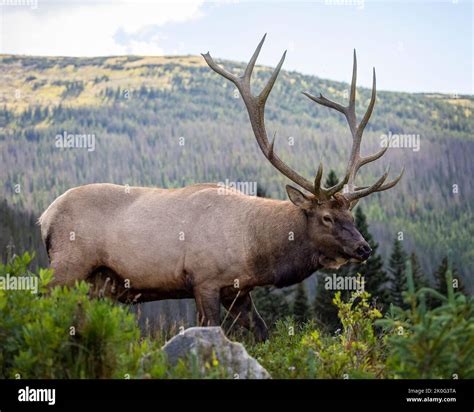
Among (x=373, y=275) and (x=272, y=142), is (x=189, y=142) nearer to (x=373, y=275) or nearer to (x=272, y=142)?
(x=373, y=275)

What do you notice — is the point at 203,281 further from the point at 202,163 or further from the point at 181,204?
the point at 202,163

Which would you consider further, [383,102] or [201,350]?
[383,102]

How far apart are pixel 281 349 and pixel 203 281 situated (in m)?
1.64

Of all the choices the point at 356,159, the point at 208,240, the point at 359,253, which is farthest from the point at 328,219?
the point at 208,240

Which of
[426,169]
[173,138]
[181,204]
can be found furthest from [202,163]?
[181,204]

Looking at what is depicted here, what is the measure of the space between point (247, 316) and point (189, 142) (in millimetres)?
37570

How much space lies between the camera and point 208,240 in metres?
9.70

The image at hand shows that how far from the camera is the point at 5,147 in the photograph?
129 feet

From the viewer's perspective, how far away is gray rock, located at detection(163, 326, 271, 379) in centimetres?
634

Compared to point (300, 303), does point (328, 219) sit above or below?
above

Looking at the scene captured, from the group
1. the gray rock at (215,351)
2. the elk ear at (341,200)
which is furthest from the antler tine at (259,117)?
the gray rock at (215,351)

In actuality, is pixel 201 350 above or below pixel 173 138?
below

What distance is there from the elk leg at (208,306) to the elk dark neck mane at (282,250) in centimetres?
61

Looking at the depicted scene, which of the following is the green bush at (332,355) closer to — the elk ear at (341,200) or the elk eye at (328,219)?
the elk eye at (328,219)
